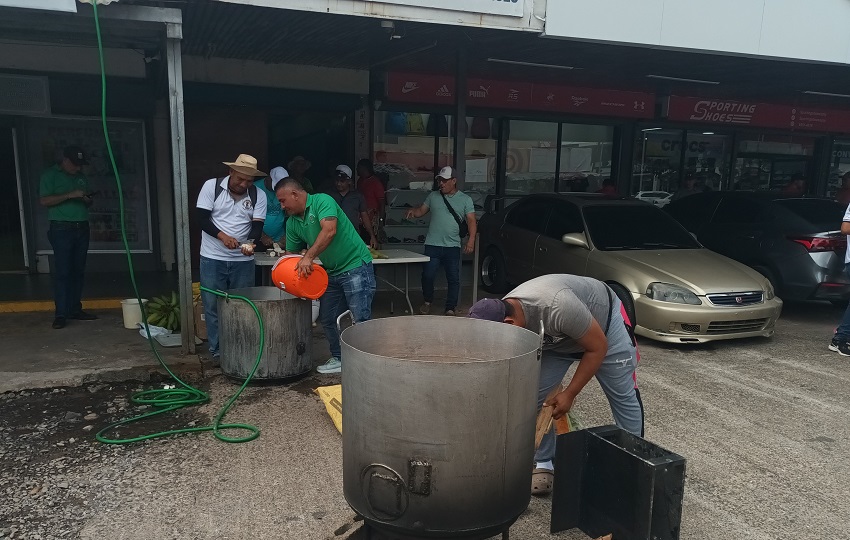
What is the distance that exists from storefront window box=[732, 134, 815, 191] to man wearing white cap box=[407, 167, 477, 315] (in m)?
9.51

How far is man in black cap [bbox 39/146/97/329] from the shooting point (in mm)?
6137

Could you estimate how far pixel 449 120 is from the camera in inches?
442

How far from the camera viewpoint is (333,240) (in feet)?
16.1

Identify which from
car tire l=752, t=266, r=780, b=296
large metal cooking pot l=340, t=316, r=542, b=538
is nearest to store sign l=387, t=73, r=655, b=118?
car tire l=752, t=266, r=780, b=296

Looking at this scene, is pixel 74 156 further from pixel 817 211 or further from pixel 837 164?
pixel 837 164

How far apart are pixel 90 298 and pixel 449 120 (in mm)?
6782

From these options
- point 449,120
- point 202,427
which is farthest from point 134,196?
point 202,427

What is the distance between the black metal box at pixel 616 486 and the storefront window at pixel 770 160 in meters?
13.2

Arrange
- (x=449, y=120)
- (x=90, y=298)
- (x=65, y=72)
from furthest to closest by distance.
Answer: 1. (x=449, y=120)
2. (x=65, y=72)
3. (x=90, y=298)

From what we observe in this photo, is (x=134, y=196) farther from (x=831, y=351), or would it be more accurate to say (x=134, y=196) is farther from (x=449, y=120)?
(x=831, y=351)

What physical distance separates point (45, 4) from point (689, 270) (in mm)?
6285

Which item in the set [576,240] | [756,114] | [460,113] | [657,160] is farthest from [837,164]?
[460,113]

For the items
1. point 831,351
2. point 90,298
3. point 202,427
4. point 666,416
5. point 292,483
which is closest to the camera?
point 292,483

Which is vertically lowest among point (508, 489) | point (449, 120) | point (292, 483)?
point (292, 483)
